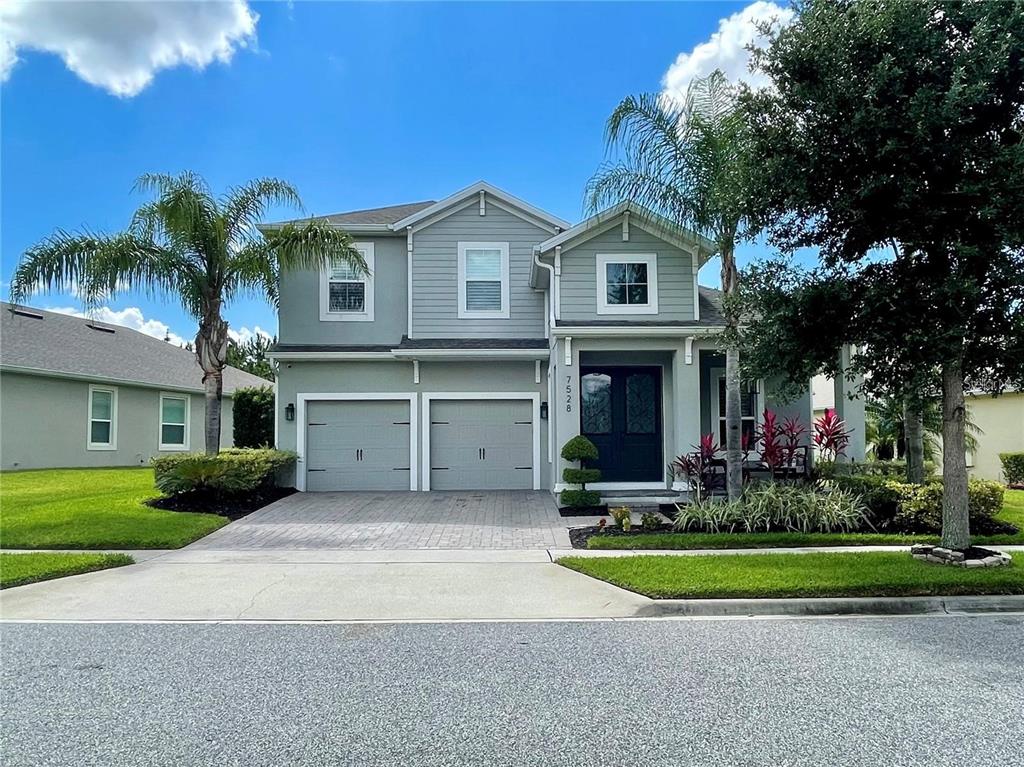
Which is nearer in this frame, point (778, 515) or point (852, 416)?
point (778, 515)

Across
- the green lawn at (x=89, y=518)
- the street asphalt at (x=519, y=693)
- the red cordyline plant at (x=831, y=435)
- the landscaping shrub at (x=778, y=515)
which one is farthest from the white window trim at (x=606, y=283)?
the green lawn at (x=89, y=518)

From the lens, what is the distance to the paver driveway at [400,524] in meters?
9.34

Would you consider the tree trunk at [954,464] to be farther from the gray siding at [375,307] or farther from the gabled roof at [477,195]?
the gray siding at [375,307]

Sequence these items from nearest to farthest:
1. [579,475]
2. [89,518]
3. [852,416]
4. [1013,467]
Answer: [89,518] < [579,475] < [852,416] < [1013,467]

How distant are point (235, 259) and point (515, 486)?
7.88m

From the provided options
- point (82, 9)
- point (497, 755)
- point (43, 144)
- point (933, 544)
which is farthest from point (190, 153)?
point (933, 544)

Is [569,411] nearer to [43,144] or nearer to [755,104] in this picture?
[755,104]

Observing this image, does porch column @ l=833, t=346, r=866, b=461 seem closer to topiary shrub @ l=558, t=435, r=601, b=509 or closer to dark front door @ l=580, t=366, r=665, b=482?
dark front door @ l=580, t=366, r=665, b=482

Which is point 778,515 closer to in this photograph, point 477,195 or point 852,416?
point 852,416

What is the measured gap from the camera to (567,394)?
12.4 metres

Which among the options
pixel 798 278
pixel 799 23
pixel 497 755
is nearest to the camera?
pixel 497 755

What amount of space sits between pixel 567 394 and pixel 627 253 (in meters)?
3.22

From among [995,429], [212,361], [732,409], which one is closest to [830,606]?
[732,409]

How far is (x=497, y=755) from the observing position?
11.0 feet
